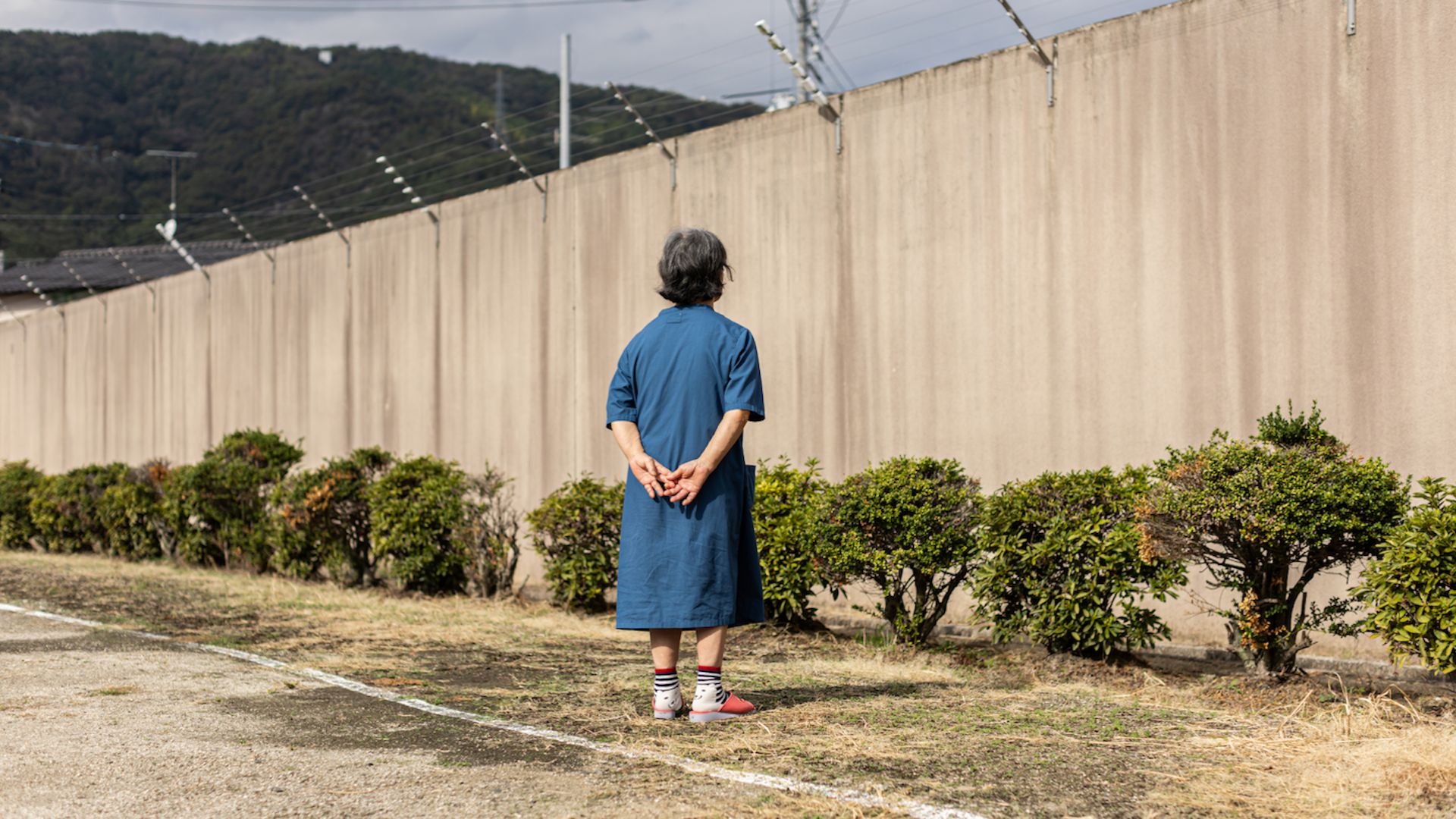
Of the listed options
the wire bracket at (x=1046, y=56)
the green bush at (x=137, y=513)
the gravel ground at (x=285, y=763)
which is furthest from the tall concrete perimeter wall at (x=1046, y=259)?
the gravel ground at (x=285, y=763)

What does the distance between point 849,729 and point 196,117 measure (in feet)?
195

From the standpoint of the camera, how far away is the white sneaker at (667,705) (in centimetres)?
490

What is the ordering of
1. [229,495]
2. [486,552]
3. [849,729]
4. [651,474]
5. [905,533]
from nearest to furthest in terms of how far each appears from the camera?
1. [849,729]
2. [651,474]
3. [905,533]
4. [486,552]
5. [229,495]

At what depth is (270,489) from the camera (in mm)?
13438

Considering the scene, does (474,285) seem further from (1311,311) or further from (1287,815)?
(1287,815)

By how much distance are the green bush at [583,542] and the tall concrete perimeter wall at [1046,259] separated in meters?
1.77

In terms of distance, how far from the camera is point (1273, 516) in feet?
17.8

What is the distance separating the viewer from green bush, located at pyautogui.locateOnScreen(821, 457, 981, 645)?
6852 mm

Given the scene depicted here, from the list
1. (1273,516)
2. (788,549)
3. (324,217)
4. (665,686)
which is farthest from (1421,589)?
(324,217)

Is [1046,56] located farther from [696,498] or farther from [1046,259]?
[696,498]

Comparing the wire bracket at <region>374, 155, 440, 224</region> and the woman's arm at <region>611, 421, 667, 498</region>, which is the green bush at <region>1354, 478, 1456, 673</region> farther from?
the wire bracket at <region>374, 155, 440, 224</region>

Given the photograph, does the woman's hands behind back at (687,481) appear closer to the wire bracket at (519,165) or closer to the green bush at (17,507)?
the wire bracket at (519,165)

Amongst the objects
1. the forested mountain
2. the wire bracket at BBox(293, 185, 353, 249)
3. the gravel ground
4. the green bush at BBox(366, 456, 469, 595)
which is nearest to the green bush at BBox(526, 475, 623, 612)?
the green bush at BBox(366, 456, 469, 595)

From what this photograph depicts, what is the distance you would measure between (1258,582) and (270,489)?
34.0ft
